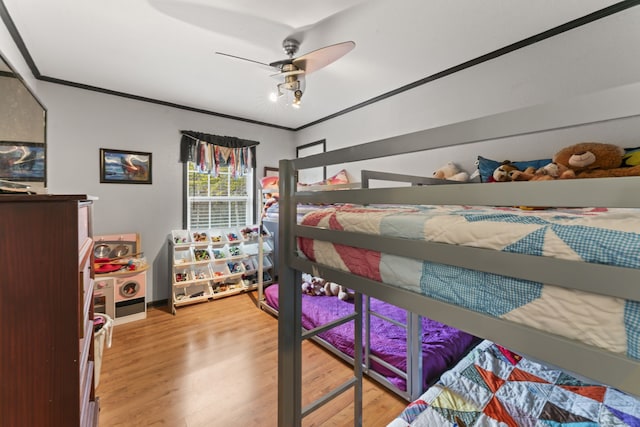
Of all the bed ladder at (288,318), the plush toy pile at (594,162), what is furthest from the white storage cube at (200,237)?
the plush toy pile at (594,162)

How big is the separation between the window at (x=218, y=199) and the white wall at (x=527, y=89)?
6.82 ft

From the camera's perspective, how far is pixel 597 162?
1563 mm

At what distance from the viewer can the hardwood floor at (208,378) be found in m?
1.68

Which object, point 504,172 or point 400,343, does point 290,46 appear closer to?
point 504,172

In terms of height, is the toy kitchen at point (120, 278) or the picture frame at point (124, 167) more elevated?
the picture frame at point (124, 167)

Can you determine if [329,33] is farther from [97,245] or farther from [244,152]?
[97,245]

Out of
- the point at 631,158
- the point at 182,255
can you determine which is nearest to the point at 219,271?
the point at 182,255

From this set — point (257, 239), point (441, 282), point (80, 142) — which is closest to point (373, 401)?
point (441, 282)

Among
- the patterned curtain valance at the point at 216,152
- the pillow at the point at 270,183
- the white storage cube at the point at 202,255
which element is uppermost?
the patterned curtain valance at the point at 216,152

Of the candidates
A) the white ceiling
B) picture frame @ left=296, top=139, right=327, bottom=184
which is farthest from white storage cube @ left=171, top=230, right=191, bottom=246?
picture frame @ left=296, top=139, right=327, bottom=184

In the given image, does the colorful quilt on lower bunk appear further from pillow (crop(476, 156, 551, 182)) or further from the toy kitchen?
the toy kitchen

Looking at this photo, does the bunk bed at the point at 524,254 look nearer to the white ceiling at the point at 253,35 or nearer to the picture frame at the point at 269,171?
the white ceiling at the point at 253,35

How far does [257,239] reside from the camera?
3.91 metres

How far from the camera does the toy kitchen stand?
2.75 meters
